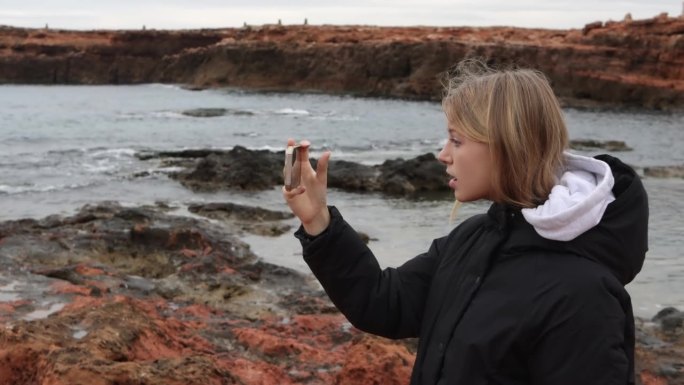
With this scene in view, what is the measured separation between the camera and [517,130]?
1813 mm

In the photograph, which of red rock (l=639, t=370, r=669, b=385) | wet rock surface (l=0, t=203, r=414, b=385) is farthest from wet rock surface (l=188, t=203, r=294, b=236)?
red rock (l=639, t=370, r=669, b=385)

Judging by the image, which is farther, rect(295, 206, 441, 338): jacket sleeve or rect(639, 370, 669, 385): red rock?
rect(639, 370, 669, 385): red rock

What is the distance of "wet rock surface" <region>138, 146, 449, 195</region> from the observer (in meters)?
16.8

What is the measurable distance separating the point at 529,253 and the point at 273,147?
25.6 m

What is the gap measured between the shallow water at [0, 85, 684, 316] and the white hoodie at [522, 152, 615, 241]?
6.33 metres

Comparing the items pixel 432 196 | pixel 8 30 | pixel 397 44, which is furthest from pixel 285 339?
pixel 8 30

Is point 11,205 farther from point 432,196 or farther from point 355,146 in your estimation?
point 355,146

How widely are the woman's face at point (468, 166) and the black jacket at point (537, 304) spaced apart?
0.06 meters

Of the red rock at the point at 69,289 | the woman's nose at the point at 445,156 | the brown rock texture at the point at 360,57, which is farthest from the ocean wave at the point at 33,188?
the woman's nose at the point at 445,156

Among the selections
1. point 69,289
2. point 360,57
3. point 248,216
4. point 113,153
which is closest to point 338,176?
point 248,216

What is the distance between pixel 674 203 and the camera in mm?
15773

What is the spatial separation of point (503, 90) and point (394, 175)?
49.7 ft

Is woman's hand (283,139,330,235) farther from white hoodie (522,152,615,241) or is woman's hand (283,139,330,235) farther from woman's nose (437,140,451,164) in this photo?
white hoodie (522,152,615,241)

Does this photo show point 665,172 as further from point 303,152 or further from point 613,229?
point 613,229
